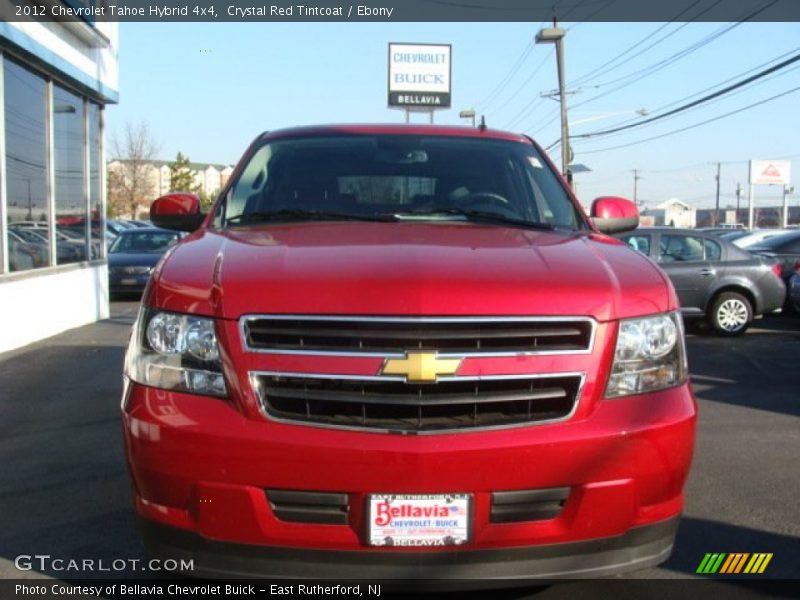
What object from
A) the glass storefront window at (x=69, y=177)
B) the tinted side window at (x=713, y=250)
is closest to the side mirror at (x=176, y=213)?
the glass storefront window at (x=69, y=177)

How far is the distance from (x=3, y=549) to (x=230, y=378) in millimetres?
1873

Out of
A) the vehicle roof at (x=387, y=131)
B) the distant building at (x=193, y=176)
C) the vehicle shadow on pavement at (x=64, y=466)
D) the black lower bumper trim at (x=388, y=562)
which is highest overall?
the distant building at (x=193, y=176)

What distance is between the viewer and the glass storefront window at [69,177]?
1184cm

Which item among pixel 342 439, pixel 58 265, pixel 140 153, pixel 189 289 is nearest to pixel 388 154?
pixel 189 289

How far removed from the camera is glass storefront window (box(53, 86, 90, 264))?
38.8 feet

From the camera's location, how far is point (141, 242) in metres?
18.8

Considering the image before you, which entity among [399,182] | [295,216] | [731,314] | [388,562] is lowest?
[731,314]

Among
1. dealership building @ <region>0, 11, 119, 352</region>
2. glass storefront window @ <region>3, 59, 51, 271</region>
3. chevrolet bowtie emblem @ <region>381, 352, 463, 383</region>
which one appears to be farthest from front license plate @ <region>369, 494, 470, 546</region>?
glass storefront window @ <region>3, 59, 51, 271</region>

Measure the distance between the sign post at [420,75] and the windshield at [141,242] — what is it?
59.7 feet

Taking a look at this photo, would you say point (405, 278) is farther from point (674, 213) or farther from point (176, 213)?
point (674, 213)

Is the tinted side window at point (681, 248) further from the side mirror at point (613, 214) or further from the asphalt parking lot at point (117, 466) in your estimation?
the side mirror at point (613, 214)

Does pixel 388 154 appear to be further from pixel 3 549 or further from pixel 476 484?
pixel 3 549

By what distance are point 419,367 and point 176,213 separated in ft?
7.90

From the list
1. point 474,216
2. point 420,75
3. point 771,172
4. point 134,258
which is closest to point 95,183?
point 134,258
